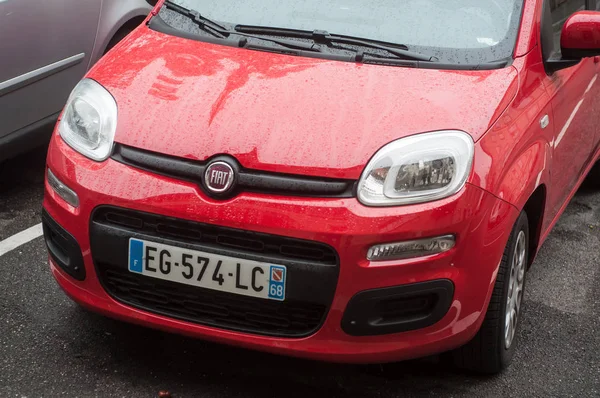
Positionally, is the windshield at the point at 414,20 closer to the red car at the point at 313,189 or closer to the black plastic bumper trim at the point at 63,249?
the red car at the point at 313,189

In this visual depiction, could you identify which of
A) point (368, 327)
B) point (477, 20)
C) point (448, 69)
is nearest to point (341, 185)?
point (368, 327)

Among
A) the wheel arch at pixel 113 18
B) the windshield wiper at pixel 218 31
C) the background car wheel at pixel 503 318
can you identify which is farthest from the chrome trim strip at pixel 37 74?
the background car wheel at pixel 503 318

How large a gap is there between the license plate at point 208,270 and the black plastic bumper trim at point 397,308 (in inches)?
9.1

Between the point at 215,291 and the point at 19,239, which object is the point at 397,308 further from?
the point at 19,239

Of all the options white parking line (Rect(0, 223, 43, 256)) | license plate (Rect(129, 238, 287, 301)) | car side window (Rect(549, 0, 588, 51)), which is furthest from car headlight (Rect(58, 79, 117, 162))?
car side window (Rect(549, 0, 588, 51))

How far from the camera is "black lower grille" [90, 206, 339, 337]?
2.83m

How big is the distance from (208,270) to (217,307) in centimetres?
15

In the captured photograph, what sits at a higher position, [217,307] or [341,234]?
[341,234]

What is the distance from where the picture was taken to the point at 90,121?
3.21m

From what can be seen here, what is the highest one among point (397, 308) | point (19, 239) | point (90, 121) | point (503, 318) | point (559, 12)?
point (559, 12)

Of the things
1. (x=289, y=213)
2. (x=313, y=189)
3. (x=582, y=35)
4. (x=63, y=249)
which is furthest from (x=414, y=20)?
(x=63, y=249)

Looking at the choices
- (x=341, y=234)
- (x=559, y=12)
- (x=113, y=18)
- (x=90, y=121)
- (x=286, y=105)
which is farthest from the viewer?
(x=113, y=18)

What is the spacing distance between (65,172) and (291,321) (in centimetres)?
87

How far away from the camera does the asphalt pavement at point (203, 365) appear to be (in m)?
3.28
